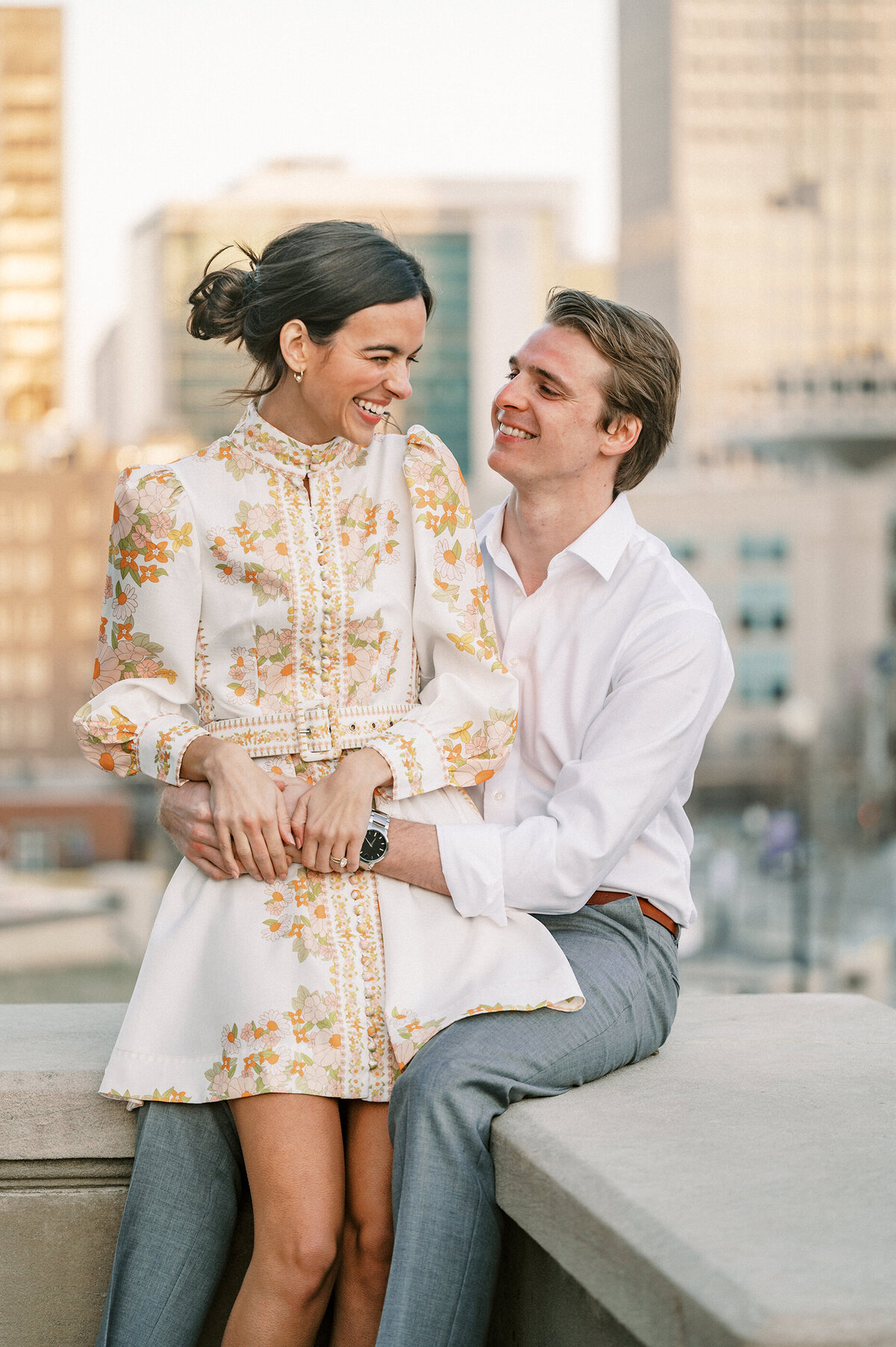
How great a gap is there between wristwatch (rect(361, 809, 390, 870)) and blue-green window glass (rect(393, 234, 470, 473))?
80.3 m

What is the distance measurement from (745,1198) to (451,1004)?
1.88 feet

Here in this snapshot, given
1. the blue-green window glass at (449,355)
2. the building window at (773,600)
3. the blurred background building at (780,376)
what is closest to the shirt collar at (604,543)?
the blurred background building at (780,376)

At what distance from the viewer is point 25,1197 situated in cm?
229

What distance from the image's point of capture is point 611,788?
2.24m

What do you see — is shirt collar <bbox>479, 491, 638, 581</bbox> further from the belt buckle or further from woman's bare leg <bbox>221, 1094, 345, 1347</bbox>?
woman's bare leg <bbox>221, 1094, 345, 1347</bbox>

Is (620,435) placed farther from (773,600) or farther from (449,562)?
(773,600)

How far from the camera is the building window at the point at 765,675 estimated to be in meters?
61.4

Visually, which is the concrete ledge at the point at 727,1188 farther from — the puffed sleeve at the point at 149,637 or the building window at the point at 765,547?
the building window at the point at 765,547

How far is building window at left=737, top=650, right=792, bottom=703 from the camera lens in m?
61.4

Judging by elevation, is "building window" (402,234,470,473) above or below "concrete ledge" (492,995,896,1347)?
above

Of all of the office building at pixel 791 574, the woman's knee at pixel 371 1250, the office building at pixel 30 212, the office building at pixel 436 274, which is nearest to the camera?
the woman's knee at pixel 371 1250

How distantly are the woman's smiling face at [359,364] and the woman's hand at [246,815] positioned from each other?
0.54 m

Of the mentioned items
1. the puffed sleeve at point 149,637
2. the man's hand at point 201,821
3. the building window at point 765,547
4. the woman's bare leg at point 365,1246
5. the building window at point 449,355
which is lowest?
the building window at point 765,547

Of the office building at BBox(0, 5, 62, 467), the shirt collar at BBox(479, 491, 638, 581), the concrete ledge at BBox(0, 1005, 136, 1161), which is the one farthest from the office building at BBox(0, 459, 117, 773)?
the concrete ledge at BBox(0, 1005, 136, 1161)
